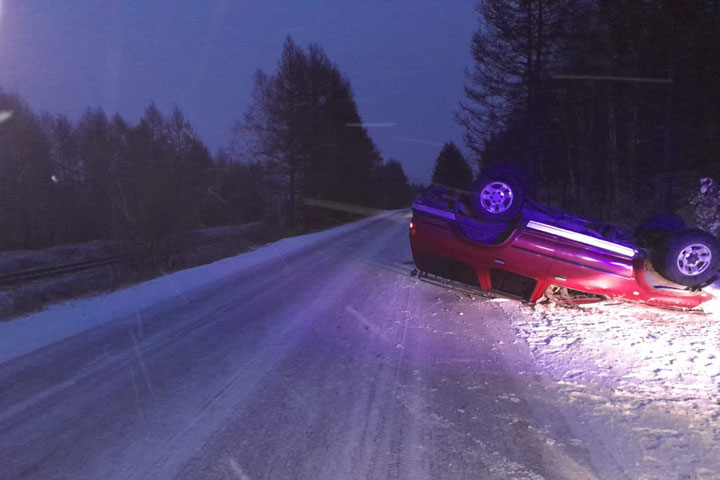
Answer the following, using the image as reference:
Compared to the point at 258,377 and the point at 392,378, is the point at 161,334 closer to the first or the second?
the point at 258,377

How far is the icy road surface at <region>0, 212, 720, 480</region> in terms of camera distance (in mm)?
2787

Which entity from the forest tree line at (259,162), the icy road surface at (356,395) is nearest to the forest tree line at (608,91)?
the icy road surface at (356,395)

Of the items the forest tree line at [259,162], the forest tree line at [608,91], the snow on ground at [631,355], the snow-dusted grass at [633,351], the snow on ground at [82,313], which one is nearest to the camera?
the snow on ground at [631,355]

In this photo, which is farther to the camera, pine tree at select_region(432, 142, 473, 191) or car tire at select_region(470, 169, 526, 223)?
pine tree at select_region(432, 142, 473, 191)

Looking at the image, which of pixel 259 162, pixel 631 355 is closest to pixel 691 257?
pixel 631 355

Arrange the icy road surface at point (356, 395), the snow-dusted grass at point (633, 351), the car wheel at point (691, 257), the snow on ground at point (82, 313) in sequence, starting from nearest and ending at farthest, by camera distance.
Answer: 1. the icy road surface at point (356, 395)
2. the snow-dusted grass at point (633, 351)
3. the snow on ground at point (82, 313)
4. the car wheel at point (691, 257)

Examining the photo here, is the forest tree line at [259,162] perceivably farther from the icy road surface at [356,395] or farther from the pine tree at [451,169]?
the pine tree at [451,169]

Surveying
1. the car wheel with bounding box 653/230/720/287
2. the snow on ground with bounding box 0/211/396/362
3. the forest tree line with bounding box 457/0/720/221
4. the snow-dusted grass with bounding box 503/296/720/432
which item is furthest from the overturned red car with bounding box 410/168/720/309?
the forest tree line with bounding box 457/0/720/221

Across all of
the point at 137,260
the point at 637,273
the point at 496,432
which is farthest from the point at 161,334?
the point at 137,260

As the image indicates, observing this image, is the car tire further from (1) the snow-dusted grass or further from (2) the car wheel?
(2) the car wheel

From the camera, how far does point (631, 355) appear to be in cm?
450

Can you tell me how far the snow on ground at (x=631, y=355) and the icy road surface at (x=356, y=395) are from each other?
0.02m

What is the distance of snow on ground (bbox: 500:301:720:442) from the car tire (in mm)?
1482

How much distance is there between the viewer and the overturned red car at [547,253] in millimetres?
5668
